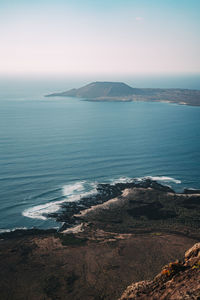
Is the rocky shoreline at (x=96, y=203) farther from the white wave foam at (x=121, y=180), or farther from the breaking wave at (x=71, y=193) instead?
the breaking wave at (x=71, y=193)

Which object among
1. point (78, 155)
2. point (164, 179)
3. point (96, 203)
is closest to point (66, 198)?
point (96, 203)

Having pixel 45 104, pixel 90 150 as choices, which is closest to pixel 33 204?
pixel 90 150

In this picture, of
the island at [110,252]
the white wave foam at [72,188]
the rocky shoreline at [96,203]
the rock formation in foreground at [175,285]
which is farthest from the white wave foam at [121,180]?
the rock formation in foreground at [175,285]

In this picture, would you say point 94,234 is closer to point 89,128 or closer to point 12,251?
point 12,251

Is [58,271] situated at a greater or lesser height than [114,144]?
lesser

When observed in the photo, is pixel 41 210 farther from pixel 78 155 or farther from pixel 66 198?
pixel 78 155

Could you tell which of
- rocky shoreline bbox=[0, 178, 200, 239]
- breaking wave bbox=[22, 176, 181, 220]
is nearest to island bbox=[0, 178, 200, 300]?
rocky shoreline bbox=[0, 178, 200, 239]

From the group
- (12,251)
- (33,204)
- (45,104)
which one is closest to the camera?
(12,251)
